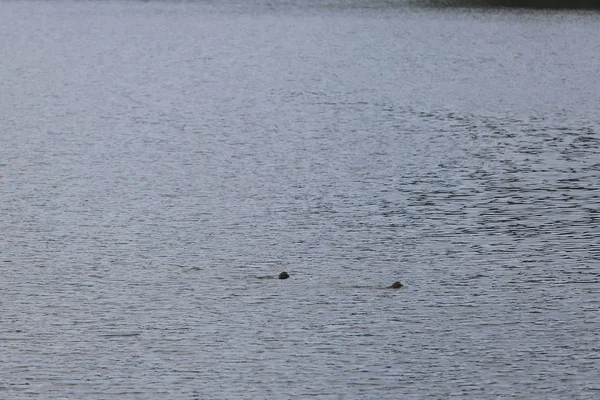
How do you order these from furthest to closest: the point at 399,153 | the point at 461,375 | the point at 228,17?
1. the point at 228,17
2. the point at 399,153
3. the point at 461,375

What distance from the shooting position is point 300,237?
13828mm

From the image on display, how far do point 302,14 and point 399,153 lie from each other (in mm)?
42886

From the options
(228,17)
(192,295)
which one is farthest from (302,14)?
(192,295)

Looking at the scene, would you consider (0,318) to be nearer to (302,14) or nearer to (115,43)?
(115,43)

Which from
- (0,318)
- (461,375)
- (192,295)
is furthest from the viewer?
(192,295)

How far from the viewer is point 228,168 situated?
1806 centimetres

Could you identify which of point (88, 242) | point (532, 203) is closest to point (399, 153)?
point (532, 203)

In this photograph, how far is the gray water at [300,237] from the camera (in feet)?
31.3

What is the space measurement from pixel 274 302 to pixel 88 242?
9.51 ft

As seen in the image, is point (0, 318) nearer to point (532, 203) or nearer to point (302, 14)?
point (532, 203)

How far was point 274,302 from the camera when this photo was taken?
37.0ft

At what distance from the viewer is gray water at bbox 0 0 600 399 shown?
953 centimetres

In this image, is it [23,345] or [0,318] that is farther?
[0,318]

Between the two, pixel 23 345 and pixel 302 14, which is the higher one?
pixel 23 345
